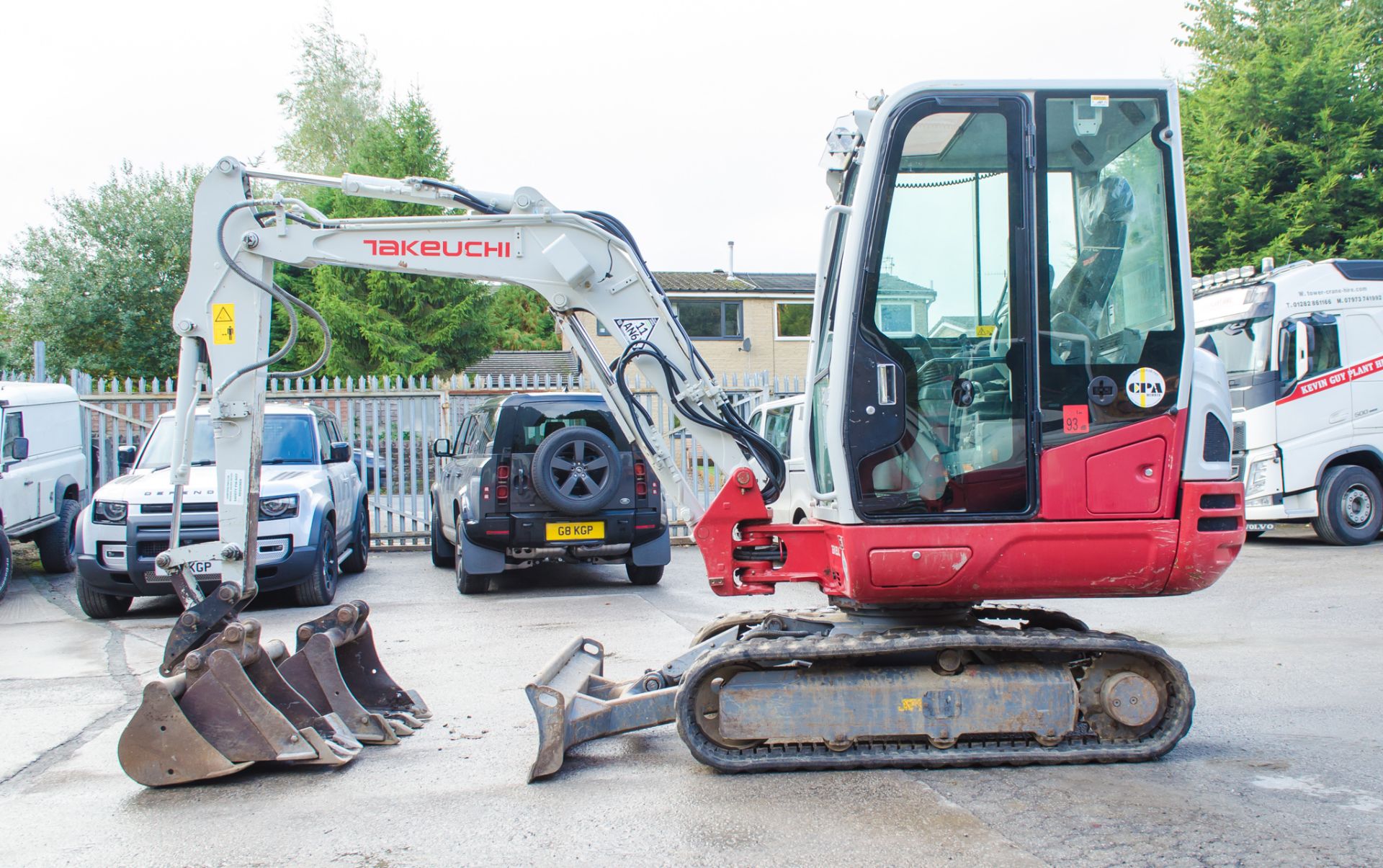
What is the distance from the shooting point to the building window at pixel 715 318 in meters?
34.4

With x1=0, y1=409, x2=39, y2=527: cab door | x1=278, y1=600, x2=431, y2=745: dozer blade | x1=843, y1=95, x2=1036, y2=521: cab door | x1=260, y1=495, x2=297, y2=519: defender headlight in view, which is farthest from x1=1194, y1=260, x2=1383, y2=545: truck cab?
x1=0, y1=409, x2=39, y2=527: cab door

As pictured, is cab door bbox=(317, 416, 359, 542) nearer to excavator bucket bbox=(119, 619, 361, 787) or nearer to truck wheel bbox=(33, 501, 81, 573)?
truck wheel bbox=(33, 501, 81, 573)

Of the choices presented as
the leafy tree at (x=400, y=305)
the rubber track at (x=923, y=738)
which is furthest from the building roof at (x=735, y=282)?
the rubber track at (x=923, y=738)

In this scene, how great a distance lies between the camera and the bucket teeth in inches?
179

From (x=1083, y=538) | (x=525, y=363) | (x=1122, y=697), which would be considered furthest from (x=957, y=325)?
(x=525, y=363)

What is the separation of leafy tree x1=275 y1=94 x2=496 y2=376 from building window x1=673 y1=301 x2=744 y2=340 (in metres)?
7.73

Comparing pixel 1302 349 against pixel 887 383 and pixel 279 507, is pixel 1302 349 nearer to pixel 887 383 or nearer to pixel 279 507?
pixel 887 383

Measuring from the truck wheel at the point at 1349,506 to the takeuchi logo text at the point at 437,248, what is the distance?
12299 millimetres

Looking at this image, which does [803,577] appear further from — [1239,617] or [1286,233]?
[1286,233]

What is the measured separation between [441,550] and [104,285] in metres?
21.6

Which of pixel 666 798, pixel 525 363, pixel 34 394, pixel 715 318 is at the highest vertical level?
pixel 715 318

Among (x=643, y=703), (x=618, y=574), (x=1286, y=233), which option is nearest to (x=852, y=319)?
(x=643, y=703)

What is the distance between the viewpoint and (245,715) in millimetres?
4621

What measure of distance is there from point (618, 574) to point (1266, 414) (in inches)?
338
